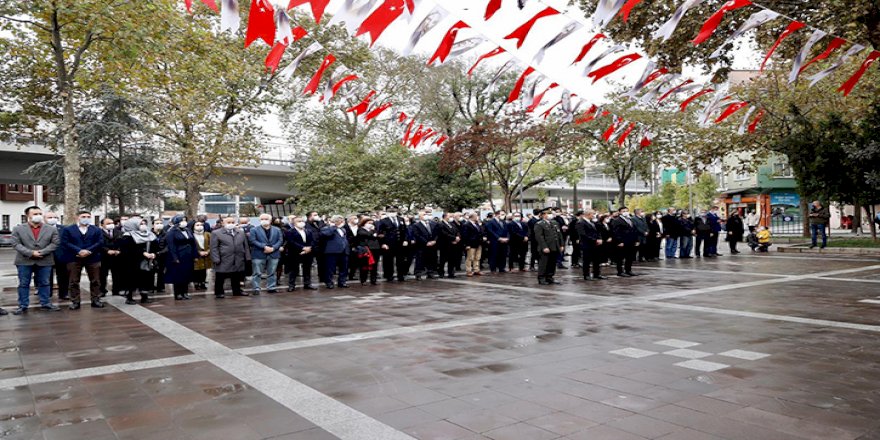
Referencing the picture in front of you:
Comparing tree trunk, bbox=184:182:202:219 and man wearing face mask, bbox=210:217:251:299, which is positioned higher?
tree trunk, bbox=184:182:202:219

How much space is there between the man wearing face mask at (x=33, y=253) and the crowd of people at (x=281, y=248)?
0.02 m

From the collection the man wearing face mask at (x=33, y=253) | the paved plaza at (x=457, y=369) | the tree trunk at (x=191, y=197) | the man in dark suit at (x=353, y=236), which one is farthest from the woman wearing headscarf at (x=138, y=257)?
the tree trunk at (x=191, y=197)

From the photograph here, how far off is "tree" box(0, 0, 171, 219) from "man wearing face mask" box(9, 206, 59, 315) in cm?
401

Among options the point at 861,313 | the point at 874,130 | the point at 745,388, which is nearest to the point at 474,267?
the point at 861,313

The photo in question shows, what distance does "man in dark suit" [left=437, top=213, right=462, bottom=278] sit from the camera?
1630cm

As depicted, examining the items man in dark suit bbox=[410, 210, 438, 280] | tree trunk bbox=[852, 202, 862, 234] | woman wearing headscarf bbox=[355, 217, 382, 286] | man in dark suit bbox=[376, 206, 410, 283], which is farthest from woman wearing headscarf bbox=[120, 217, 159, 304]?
tree trunk bbox=[852, 202, 862, 234]

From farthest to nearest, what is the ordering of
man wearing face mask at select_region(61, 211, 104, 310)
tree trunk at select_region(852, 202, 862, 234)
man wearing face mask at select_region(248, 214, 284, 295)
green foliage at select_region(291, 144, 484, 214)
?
tree trunk at select_region(852, 202, 862, 234)
green foliage at select_region(291, 144, 484, 214)
man wearing face mask at select_region(248, 214, 284, 295)
man wearing face mask at select_region(61, 211, 104, 310)

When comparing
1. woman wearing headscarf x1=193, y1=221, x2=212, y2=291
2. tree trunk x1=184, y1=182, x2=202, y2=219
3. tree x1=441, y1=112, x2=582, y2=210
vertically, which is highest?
tree x1=441, y1=112, x2=582, y2=210

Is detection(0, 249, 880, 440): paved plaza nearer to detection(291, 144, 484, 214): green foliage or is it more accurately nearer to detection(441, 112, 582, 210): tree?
detection(441, 112, 582, 210): tree

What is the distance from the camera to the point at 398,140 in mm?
32625

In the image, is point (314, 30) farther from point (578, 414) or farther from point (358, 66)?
point (578, 414)

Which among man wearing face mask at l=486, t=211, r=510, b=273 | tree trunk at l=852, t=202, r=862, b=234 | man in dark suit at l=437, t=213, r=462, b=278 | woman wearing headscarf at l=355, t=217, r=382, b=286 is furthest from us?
tree trunk at l=852, t=202, r=862, b=234

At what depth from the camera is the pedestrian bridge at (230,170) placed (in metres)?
31.4

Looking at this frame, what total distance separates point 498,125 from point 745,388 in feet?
71.5
